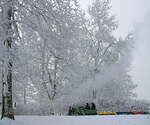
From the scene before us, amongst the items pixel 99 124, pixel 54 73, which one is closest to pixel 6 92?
pixel 99 124

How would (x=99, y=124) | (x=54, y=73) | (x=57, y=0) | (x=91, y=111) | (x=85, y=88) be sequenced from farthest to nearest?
1. (x=85, y=88)
2. (x=54, y=73)
3. (x=91, y=111)
4. (x=57, y=0)
5. (x=99, y=124)

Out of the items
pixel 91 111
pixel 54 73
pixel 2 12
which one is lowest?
pixel 91 111

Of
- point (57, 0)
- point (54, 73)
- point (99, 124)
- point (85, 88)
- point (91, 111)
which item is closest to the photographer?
point (99, 124)

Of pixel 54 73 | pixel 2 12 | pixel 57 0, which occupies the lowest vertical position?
pixel 54 73

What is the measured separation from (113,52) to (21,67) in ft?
47.8

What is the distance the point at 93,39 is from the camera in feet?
77.2

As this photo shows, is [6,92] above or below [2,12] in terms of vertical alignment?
below

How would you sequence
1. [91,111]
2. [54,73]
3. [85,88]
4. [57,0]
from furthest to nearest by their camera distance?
[85,88] < [54,73] < [91,111] < [57,0]

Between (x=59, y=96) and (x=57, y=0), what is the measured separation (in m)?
12.0

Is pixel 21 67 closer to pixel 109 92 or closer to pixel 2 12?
pixel 2 12

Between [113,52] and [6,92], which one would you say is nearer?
[6,92]

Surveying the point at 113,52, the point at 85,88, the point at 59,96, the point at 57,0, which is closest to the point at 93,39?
the point at 113,52

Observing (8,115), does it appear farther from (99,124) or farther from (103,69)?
(103,69)

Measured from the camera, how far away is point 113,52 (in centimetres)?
2286
